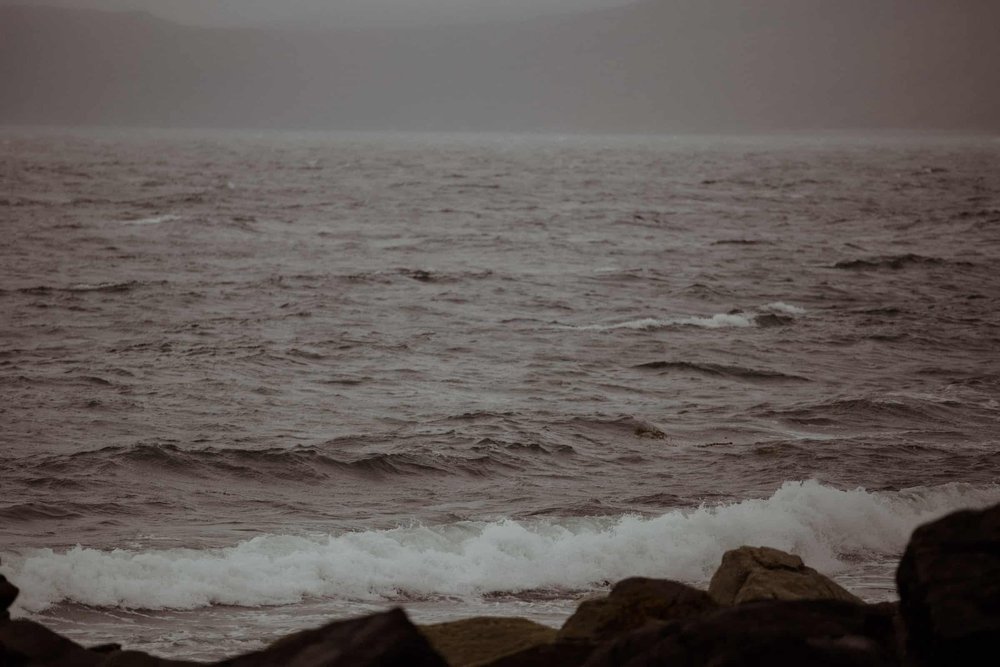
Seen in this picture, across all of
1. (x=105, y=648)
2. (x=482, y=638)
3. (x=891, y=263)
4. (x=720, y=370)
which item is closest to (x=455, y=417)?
(x=720, y=370)

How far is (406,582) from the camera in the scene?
43.0 feet

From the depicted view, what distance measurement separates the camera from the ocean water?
43.5 feet

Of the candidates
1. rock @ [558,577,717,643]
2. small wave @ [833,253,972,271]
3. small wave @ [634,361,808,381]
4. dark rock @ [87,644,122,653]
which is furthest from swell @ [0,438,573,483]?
small wave @ [833,253,972,271]

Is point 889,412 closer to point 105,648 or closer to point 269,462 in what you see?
point 269,462

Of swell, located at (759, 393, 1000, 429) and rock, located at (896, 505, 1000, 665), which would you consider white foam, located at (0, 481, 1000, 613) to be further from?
rock, located at (896, 505, 1000, 665)

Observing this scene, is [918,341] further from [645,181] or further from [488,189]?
[645,181]

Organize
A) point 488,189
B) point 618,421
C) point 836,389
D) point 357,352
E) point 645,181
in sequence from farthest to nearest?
point 645,181, point 488,189, point 357,352, point 836,389, point 618,421

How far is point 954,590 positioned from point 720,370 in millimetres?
19987

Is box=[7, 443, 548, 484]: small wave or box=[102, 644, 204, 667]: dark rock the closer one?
box=[102, 644, 204, 667]: dark rock

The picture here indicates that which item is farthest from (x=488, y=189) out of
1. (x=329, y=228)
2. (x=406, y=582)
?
(x=406, y=582)

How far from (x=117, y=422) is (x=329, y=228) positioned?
37.2m

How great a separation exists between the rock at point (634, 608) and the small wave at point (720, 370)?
17724 mm

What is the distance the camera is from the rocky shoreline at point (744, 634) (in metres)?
5.67

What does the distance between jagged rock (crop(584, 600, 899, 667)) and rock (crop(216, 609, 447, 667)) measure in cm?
115
